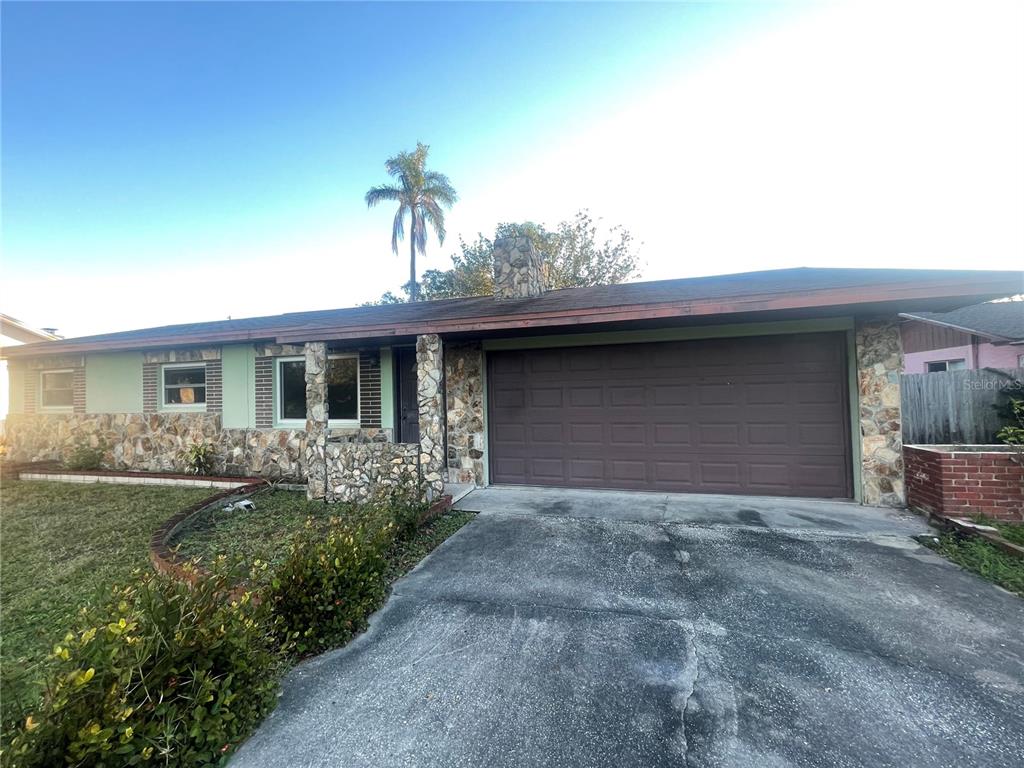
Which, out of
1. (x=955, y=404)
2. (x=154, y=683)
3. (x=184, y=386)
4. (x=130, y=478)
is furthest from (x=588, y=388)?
(x=130, y=478)

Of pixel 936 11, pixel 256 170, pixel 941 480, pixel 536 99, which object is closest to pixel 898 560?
pixel 941 480

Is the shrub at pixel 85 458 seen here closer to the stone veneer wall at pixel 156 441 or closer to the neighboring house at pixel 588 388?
the stone veneer wall at pixel 156 441

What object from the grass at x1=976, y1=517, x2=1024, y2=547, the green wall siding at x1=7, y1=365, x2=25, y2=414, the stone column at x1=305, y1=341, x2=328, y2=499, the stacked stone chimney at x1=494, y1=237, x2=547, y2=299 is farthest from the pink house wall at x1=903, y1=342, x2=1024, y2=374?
the green wall siding at x1=7, y1=365, x2=25, y2=414

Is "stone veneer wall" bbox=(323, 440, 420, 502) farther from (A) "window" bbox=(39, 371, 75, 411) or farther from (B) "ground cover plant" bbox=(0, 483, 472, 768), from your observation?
(A) "window" bbox=(39, 371, 75, 411)

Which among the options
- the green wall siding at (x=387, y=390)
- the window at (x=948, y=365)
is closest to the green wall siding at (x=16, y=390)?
the green wall siding at (x=387, y=390)

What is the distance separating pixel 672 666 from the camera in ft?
8.12

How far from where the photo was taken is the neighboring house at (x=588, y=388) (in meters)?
5.54

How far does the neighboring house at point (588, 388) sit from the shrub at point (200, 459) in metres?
0.17

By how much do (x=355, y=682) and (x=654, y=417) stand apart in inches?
209

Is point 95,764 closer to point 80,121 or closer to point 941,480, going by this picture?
point 941,480

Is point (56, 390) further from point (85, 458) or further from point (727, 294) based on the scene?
point (727, 294)

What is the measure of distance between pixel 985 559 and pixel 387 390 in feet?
26.0

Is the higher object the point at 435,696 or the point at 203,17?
the point at 203,17

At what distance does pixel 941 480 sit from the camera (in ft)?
15.1
